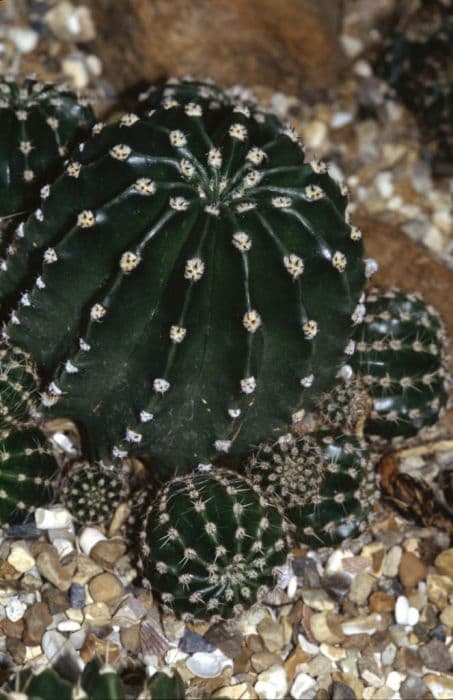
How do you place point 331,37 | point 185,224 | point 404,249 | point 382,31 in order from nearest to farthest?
1. point 185,224
2. point 404,249
3. point 331,37
4. point 382,31

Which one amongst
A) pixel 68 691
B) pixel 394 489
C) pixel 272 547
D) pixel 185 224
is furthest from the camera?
pixel 394 489

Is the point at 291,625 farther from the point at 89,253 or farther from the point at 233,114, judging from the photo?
the point at 233,114

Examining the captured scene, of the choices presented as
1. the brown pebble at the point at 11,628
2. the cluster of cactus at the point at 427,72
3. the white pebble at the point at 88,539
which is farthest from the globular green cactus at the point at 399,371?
the cluster of cactus at the point at 427,72

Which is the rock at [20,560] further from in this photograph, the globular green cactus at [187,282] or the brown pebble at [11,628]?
the globular green cactus at [187,282]

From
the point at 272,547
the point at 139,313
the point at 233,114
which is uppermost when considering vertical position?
the point at 233,114

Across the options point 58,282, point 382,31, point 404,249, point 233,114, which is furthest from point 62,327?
point 382,31

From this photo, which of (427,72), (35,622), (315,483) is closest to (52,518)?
(35,622)

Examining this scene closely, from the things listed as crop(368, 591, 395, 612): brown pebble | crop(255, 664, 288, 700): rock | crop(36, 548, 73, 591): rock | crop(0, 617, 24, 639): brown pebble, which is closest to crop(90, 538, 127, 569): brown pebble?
crop(36, 548, 73, 591): rock
